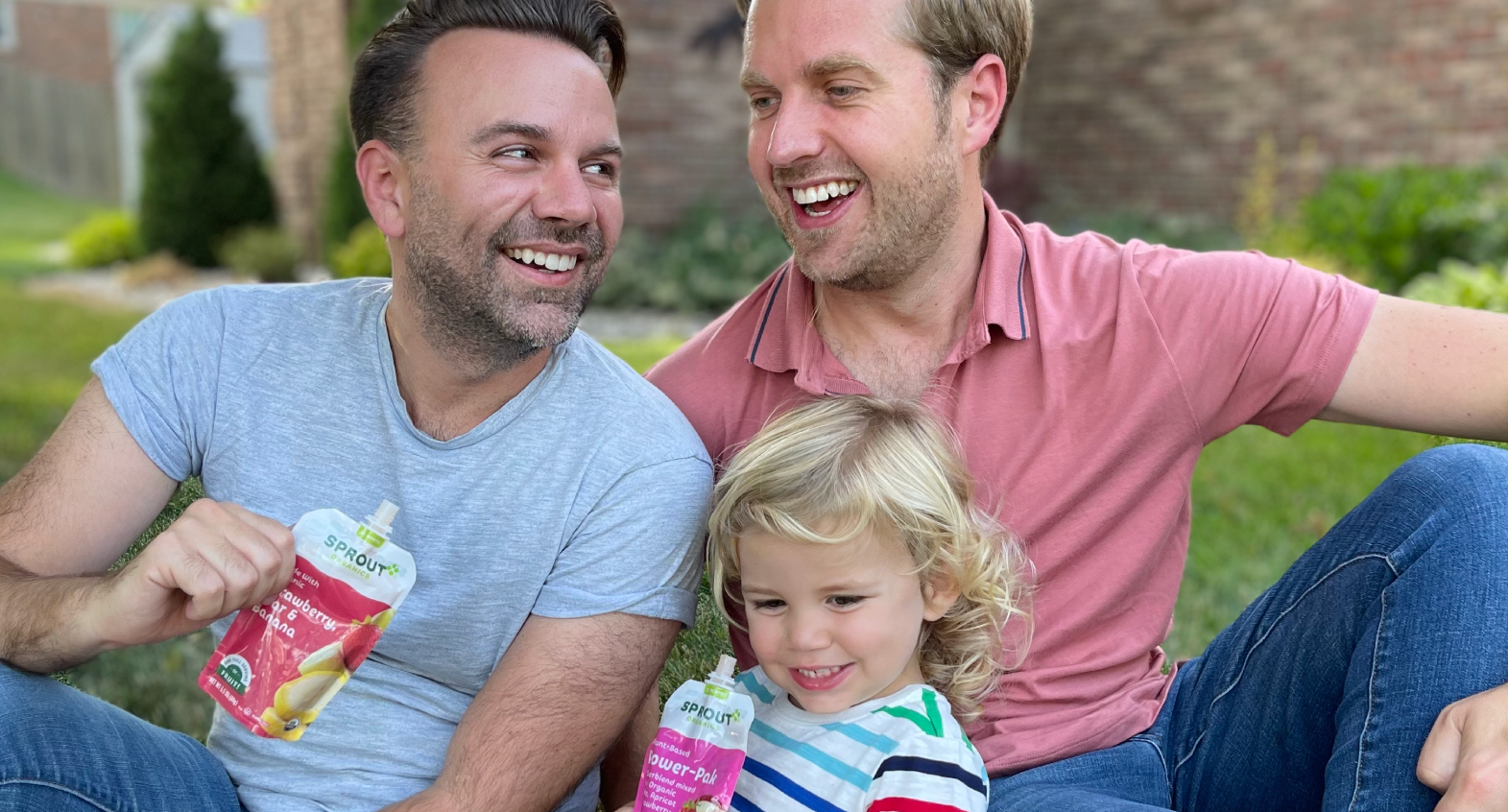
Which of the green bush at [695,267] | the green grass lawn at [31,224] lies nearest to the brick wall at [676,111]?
the green bush at [695,267]

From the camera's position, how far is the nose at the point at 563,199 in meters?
2.27

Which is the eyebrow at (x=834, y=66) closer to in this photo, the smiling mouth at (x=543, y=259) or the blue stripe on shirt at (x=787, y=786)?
the smiling mouth at (x=543, y=259)

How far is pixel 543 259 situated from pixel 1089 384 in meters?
0.99

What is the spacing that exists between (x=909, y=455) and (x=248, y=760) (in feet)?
4.12

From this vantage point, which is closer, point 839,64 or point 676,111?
point 839,64

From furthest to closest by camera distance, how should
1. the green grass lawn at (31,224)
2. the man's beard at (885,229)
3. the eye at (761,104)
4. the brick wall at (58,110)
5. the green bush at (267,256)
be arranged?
1. the brick wall at (58,110)
2. the green grass lawn at (31,224)
3. the green bush at (267,256)
4. the eye at (761,104)
5. the man's beard at (885,229)

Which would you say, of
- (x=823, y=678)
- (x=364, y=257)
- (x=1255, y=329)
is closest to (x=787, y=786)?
(x=823, y=678)

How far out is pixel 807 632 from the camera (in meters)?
2.02

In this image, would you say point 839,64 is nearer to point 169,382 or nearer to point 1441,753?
point 169,382

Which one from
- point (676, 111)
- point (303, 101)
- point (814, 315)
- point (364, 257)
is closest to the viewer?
point (814, 315)

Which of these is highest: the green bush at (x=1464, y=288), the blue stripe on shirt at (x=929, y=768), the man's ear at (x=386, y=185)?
the man's ear at (x=386, y=185)

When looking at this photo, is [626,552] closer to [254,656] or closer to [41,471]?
[254,656]

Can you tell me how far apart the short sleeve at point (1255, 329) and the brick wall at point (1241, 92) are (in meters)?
7.93

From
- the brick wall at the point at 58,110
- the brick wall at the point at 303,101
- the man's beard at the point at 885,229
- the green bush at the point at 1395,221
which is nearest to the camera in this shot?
the man's beard at the point at 885,229
